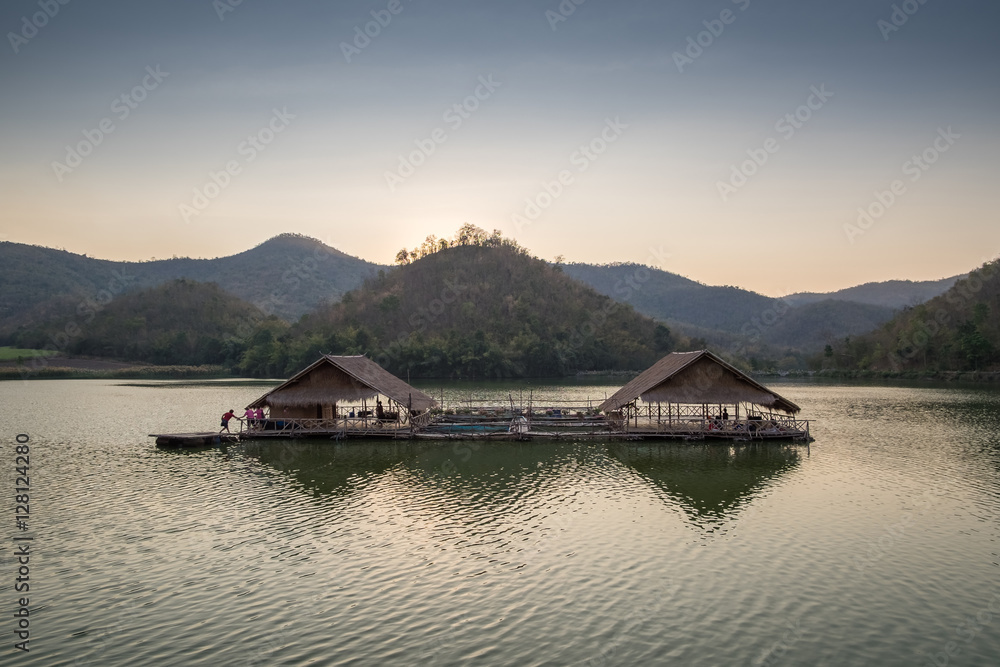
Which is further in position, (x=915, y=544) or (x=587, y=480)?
(x=587, y=480)

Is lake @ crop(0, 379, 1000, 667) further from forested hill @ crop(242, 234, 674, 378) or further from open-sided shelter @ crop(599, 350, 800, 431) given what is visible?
forested hill @ crop(242, 234, 674, 378)

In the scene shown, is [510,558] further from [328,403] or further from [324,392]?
[324,392]

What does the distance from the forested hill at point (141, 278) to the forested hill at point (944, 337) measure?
92.9 metres

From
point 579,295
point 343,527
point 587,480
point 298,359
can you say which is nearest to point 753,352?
point 579,295

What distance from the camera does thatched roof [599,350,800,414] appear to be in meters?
27.2

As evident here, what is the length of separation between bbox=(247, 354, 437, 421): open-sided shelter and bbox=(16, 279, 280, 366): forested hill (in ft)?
218

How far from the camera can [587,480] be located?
65.7 ft

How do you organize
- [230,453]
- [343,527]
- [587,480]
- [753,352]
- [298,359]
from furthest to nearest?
1. [753,352]
2. [298,359]
3. [230,453]
4. [587,480]
5. [343,527]

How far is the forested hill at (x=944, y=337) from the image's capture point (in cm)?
6328

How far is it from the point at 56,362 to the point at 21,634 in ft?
304

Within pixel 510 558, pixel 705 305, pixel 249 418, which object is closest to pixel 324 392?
pixel 249 418

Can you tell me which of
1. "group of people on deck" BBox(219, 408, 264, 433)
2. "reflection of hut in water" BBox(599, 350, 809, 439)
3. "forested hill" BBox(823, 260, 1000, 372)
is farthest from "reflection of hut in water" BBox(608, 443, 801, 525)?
"forested hill" BBox(823, 260, 1000, 372)

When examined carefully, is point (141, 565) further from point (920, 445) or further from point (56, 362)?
point (56, 362)

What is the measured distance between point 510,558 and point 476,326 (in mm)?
78109
